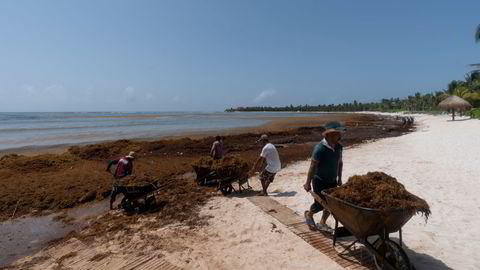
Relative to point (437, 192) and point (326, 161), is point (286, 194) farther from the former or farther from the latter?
point (437, 192)

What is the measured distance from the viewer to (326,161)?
5480 mm

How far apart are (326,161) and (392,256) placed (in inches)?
68.6

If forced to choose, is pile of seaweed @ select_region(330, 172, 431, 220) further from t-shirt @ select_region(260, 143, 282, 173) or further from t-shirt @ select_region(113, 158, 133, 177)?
t-shirt @ select_region(113, 158, 133, 177)

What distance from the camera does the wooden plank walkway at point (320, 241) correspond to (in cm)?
472

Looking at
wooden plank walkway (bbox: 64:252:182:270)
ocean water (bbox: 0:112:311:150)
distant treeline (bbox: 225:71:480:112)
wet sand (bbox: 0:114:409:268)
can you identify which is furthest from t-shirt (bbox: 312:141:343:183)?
distant treeline (bbox: 225:71:480:112)

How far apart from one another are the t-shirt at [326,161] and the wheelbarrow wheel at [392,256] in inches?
53.0

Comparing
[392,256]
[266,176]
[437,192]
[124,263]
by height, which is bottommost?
[124,263]

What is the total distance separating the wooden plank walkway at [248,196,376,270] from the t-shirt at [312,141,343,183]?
1015 millimetres

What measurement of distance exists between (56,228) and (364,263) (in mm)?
6761

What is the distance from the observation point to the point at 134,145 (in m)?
19.8

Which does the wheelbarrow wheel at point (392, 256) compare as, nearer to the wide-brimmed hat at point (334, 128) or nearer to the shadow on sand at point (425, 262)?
the shadow on sand at point (425, 262)

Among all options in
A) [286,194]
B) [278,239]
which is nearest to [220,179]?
[286,194]

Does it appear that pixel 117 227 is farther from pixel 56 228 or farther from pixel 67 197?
pixel 67 197

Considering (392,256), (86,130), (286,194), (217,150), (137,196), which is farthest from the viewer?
(86,130)
